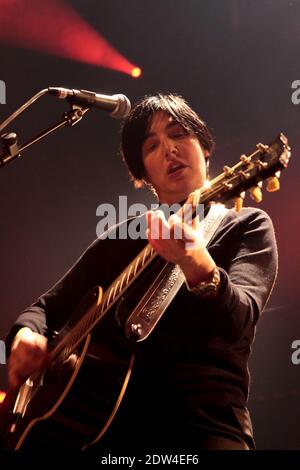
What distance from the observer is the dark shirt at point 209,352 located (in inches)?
48.3

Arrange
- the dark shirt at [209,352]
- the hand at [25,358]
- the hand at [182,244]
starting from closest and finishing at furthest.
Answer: the hand at [182,244] → the dark shirt at [209,352] → the hand at [25,358]

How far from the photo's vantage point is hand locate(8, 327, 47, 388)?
166 centimetres

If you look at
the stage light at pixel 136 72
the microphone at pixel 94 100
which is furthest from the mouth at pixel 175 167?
the stage light at pixel 136 72

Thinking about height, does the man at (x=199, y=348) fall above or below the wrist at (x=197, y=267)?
below

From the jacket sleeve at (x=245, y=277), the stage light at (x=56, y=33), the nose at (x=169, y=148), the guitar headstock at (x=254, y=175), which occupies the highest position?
the stage light at (x=56, y=33)

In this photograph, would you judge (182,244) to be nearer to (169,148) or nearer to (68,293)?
(169,148)

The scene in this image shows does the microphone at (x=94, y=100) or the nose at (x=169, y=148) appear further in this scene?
the nose at (x=169, y=148)

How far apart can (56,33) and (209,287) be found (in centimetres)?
264

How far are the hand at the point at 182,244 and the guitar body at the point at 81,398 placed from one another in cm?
34

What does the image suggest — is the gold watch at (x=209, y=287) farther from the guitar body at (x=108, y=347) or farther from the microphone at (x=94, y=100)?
the microphone at (x=94, y=100)

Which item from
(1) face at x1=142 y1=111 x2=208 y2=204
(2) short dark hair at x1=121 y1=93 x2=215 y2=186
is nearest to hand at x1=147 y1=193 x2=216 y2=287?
(1) face at x1=142 y1=111 x2=208 y2=204

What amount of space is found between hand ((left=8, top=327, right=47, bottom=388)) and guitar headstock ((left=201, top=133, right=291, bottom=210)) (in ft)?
2.75
